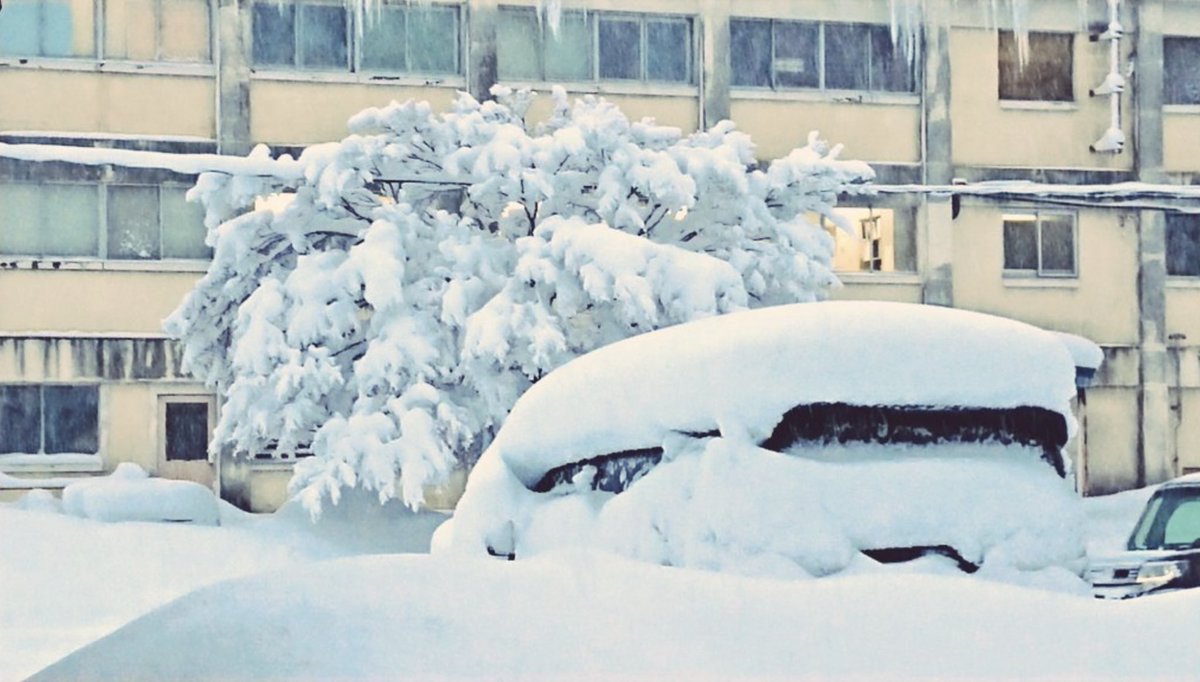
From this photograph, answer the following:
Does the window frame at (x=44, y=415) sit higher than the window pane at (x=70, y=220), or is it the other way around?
the window pane at (x=70, y=220)

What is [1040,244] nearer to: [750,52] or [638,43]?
[750,52]

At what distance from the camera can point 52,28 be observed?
3056 centimetres

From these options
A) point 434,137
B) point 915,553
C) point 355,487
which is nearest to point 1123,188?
point 434,137

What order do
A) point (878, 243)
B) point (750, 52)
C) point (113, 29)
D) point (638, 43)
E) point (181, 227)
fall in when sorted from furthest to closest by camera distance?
point (878, 243) < point (750, 52) < point (638, 43) < point (181, 227) < point (113, 29)

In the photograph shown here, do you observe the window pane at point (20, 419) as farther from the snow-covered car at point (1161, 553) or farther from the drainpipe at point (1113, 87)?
the snow-covered car at point (1161, 553)

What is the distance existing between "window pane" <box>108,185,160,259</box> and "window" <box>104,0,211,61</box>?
6.97 feet

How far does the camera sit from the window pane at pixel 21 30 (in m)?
30.3

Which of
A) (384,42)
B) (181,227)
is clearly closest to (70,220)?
(181,227)

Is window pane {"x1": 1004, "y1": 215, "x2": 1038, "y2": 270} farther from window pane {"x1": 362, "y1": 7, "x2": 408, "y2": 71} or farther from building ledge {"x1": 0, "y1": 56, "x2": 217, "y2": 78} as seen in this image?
building ledge {"x1": 0, "y1": 56, "x2": 217, "y2": 78}

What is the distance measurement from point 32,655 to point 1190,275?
2606cm

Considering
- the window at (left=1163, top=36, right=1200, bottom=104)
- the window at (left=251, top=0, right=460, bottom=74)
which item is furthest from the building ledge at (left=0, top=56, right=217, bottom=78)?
the window at (left=1163, top=36, right=1200, bottom=104)

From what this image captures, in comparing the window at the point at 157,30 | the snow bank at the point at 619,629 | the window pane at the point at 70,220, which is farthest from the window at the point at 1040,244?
the snow bank at the point at 619,629

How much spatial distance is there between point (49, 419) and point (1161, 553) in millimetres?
21452

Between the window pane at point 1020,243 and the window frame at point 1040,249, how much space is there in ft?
0.11
